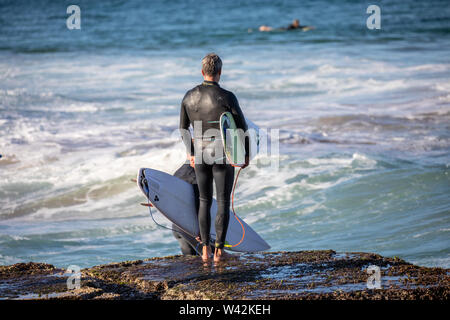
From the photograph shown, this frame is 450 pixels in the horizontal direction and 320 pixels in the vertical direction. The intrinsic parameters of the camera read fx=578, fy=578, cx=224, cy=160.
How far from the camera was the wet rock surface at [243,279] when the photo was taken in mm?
3895

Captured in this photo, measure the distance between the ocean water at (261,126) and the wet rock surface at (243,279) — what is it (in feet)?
6.34

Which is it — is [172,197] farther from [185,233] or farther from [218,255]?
[218,255]

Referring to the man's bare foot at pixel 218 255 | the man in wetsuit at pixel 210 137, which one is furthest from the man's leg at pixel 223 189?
the man's bare foot at pixel 218 255

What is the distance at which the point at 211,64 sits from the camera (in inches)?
178

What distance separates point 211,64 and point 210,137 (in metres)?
0.58

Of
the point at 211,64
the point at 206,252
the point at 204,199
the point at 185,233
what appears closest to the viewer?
the point at 211,64

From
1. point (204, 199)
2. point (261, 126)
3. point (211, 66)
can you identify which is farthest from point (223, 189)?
point (261, 126)

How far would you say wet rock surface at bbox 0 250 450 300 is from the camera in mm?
3895

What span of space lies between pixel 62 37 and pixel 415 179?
91.1 feet

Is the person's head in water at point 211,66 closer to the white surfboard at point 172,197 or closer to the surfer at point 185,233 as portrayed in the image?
the surfer at point 185,233

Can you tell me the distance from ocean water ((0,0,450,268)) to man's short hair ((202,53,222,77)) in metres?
3.13
